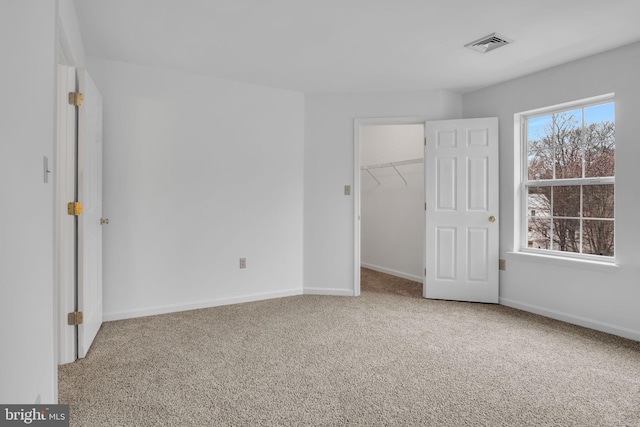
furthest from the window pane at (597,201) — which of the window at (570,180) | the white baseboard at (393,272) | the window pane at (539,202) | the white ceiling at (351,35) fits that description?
the white baseboard at (393,272)

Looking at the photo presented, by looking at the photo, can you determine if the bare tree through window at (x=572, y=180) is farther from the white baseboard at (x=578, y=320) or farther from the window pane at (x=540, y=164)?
the white baseboard at (x=578, y=320)

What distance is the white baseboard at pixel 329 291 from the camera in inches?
169

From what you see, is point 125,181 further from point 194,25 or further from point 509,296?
point 509,296

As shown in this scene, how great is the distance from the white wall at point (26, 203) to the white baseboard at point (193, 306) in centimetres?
164

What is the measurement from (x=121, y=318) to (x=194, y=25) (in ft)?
8.32

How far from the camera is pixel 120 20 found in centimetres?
261

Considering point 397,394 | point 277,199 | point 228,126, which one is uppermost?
point 228,126

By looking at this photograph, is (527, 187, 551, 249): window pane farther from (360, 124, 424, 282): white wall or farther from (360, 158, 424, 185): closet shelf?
(360, 158, 424, 185): closet shelf

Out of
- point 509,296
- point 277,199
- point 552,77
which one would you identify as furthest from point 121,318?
point 552,77

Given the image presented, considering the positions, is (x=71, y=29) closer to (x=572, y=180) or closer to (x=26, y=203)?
(x=26, y=203)

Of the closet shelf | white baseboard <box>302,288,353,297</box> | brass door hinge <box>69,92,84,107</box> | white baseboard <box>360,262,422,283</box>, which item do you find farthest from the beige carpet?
the closet shelf

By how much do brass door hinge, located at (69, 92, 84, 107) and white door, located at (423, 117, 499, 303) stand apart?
10.7 ft

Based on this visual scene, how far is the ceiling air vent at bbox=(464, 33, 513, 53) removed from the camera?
2.86 metres

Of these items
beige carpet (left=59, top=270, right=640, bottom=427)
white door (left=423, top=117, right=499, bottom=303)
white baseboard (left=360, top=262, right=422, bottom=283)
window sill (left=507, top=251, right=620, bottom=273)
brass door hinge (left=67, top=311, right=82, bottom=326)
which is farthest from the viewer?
white baseboard (left=360, top=262, right=422, bottom=283)
